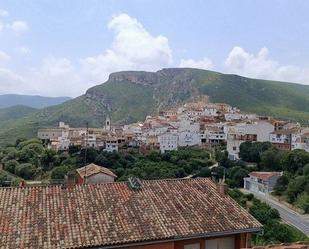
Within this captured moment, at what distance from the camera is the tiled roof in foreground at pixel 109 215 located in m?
11.8

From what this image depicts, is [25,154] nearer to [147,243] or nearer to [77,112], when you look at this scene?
[147,243]

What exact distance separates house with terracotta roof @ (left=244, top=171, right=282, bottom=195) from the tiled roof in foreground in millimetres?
44320

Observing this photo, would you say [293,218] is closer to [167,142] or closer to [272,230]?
[272,230]

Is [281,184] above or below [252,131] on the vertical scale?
below

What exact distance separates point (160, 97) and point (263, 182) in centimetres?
11061

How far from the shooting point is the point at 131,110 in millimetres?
146875

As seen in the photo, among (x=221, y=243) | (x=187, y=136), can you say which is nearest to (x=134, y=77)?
(x=187, y=136)

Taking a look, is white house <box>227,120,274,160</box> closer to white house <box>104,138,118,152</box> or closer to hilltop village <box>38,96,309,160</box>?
hilltop village <box>38,96,309,160</box>

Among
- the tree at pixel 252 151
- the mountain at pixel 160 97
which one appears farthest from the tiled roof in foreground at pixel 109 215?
the mountain at pixel 160 97

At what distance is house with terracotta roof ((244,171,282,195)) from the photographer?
188 ft

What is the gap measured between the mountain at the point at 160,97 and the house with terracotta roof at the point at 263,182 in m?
66.5

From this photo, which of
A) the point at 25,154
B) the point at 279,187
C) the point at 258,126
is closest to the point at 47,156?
the point at 25,154

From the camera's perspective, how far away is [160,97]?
165500mm

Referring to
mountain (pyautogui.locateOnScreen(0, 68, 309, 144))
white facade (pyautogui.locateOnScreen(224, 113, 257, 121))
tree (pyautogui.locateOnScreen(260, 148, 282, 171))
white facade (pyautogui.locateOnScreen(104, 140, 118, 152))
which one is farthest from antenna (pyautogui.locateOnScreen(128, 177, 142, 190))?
mountain (pyautogui.locateOnScreen(0, 68, 309, 144))
